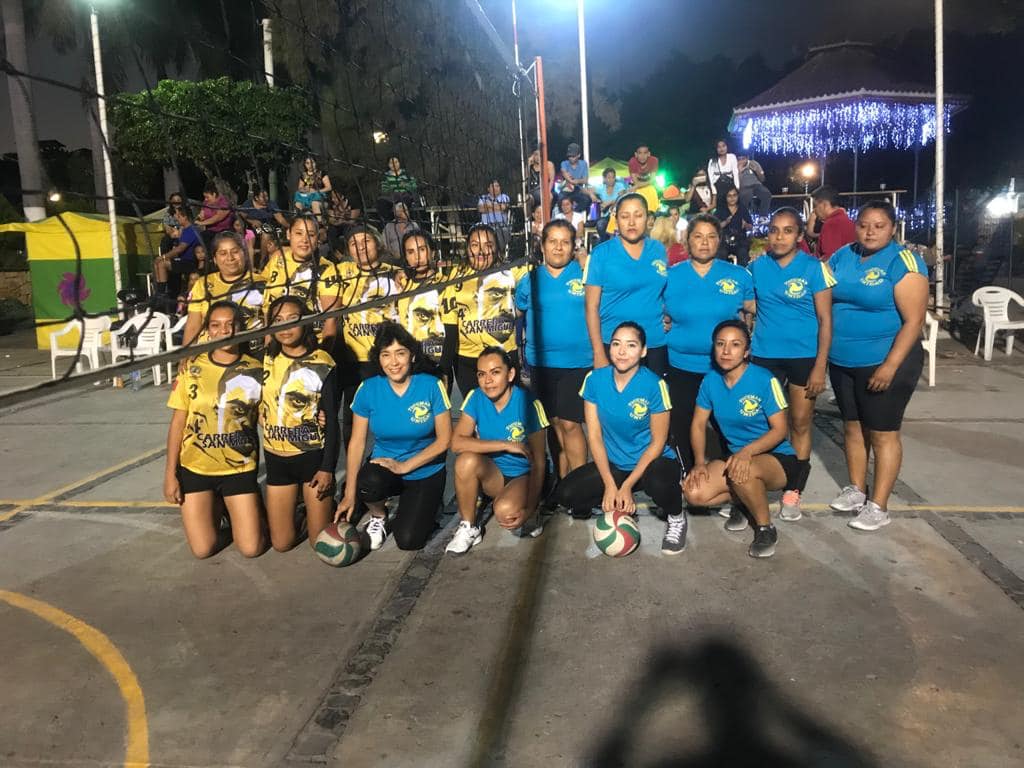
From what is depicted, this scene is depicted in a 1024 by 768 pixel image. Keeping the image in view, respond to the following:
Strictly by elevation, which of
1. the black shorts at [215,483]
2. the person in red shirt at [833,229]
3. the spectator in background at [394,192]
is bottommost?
the black shorts at [215,483]

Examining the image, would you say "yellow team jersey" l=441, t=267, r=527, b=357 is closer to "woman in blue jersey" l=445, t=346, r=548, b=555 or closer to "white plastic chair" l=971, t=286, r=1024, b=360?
"woman in blue jersey" l=445, t=346, r=548, b=555

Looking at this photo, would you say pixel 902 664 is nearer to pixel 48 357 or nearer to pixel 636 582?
pixel 636 582

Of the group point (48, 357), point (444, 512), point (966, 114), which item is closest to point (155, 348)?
point (48, 357)

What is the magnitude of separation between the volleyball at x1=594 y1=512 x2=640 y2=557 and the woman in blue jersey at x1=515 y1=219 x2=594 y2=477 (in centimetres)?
63

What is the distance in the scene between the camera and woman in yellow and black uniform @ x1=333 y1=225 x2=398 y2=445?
405 cm

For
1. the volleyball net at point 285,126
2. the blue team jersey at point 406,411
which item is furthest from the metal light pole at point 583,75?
the blue team jersey at point 406,411

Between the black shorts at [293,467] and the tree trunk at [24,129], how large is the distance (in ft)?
5.45

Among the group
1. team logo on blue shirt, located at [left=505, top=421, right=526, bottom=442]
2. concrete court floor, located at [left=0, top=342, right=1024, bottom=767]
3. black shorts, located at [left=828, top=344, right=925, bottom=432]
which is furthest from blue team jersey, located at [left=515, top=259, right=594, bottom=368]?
black shorts, located at [left=828, top=344, right=925, bottom=432]

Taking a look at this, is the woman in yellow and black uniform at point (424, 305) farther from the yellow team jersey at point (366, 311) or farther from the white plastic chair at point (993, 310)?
the white plastic chair at point (993, 310)

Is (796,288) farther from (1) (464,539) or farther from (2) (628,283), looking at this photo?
(1) (464,539)

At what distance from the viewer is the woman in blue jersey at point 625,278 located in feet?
12.2

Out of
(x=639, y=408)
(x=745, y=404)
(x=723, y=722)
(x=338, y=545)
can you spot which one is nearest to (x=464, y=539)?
(x=338, y=545)

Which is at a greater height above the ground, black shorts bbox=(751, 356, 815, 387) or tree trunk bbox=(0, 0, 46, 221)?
tree trunk bbox=(0, 0, 46, 221)

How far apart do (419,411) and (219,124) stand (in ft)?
4.75
